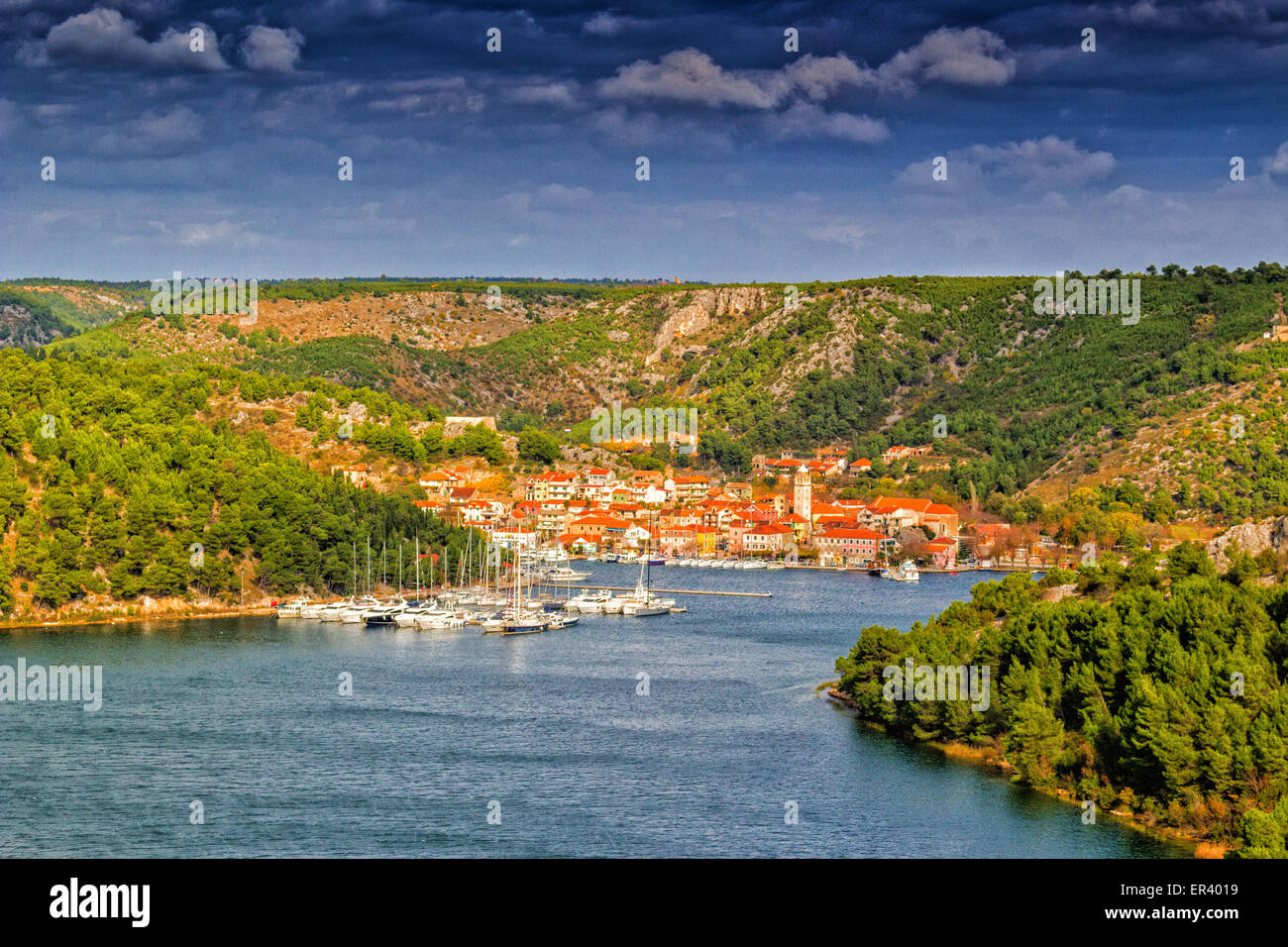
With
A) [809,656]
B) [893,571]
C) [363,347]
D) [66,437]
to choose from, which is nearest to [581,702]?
[809,656]

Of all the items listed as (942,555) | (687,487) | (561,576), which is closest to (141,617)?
(561,576)

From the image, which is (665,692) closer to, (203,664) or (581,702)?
(581,702)

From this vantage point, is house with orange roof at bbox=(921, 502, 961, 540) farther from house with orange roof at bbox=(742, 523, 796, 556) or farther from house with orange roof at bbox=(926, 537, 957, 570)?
house with orange roof at bbox=(742, 523, 796, 556)

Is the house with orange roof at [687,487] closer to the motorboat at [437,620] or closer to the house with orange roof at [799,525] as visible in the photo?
the house with orange roof at [799,525]

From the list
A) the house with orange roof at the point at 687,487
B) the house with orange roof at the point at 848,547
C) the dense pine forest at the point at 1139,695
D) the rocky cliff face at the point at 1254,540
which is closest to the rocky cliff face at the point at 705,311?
the house with orange roof at the point at 687,487

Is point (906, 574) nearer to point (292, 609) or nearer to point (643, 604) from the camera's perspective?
point (643, 604)

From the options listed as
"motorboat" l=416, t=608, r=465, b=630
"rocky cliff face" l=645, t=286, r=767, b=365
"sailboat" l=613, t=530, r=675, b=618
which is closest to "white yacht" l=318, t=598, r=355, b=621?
"motorboat" l=416, t=608, r=465, b=630
